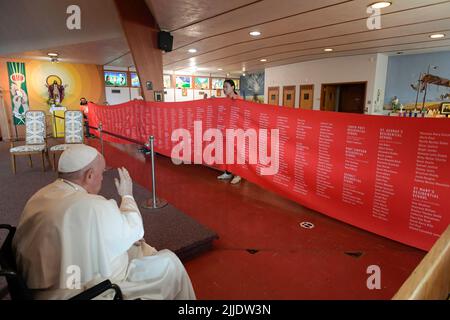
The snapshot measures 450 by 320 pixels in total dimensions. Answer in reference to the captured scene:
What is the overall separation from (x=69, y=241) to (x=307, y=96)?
10.6 m

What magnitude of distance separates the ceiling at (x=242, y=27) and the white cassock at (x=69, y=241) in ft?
13.5

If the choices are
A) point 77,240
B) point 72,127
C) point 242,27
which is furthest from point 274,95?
point 77,240

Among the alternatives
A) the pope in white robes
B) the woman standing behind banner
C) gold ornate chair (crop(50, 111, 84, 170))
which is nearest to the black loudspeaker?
gold ornate chair (crop(50, 111, 84, 170))

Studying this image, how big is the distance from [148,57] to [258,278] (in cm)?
509

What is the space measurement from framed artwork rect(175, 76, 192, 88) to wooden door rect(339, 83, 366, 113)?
814cm

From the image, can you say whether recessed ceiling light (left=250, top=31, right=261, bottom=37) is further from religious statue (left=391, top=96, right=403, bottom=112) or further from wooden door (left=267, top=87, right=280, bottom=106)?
wooden door (left=267, top=87, right=280, bottom=106)

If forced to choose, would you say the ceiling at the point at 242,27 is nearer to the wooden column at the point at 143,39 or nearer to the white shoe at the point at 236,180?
the wooden column at the point at 143,39

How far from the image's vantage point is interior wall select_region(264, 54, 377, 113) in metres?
8.40

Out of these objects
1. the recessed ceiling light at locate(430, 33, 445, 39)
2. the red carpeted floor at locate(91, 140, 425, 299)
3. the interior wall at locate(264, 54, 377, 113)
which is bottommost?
the red carpeted floor at locate(91, 140, 425, 299)

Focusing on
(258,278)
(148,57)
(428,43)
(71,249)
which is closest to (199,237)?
(258,278)

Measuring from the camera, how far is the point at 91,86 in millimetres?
11023

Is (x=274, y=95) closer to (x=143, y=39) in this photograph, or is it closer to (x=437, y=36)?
(x=437, y=36)

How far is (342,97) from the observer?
1060 centimetres

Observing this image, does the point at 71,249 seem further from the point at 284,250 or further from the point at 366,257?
the point at 366,257
